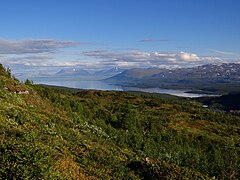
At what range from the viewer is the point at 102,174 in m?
24.2

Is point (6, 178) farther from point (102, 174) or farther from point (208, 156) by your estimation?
point (208, 156)

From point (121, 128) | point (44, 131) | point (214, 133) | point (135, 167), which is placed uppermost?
point (44, 131)

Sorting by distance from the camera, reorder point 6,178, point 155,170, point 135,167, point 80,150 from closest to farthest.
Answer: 1. point 6,178
2. point 155,170
3. point 135,167
4. point 80,150

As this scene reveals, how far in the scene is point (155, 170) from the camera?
78.4ft

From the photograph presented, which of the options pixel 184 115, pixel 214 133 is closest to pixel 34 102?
pixel 214 133

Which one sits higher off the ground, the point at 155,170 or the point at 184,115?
the point at 155,170

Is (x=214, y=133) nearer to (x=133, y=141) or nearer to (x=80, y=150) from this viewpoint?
→ (x=133, y=141)

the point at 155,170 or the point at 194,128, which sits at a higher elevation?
the point at 155,170

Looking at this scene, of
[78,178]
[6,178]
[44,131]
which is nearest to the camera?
[6,178]

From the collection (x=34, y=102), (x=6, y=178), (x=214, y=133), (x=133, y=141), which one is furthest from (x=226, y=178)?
(x=214, y=133)

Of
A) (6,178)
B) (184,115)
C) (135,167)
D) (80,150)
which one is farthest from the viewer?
(184,115)

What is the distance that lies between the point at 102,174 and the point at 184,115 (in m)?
178

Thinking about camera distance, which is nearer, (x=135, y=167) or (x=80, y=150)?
(x=135, y=167)

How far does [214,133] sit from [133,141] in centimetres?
7966
